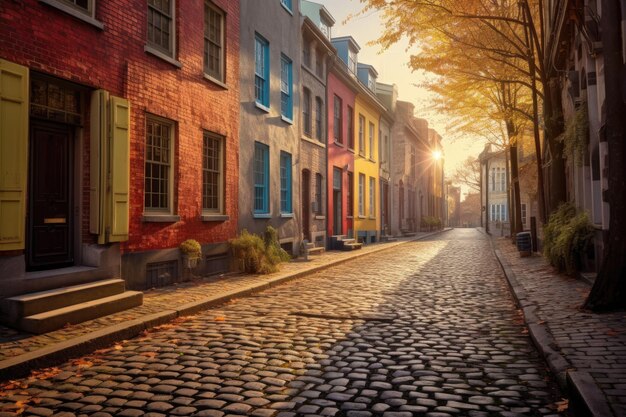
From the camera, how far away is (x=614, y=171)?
681 cm

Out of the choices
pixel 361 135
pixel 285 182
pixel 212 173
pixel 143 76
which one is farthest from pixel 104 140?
pixel 361 135

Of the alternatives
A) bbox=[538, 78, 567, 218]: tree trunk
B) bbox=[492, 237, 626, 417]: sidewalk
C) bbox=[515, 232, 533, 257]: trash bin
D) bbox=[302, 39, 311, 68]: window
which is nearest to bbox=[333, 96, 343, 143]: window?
bbox=[302, 39, 311, 68]: window

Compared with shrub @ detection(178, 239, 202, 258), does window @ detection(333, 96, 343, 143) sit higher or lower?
higher

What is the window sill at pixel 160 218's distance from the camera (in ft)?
32.2

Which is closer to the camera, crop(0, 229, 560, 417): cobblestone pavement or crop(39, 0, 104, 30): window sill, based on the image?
crop(0, 229, 560, 417): cobblestone pavement

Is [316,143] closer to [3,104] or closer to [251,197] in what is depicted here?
[251,197]

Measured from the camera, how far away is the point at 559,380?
4.33 meters

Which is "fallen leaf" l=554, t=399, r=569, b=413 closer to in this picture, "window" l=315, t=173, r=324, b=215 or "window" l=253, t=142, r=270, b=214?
"window" l=253, t=142, r=270, b=214

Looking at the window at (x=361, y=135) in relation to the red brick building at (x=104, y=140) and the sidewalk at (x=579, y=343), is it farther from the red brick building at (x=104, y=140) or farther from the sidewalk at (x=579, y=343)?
the sidewalk at (x=579, y=343)

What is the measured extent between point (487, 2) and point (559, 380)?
13.6 meters

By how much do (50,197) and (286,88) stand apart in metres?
10.9

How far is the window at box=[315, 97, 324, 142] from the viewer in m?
21.1

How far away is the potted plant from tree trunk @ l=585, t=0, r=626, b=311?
7348mm

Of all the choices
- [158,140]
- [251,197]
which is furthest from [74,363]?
[251,197]
